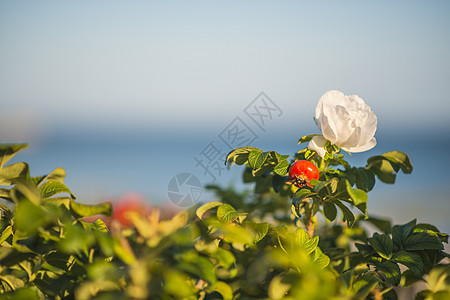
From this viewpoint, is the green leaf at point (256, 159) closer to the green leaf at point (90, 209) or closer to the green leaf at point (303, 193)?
the green leaf at point (303, 193)

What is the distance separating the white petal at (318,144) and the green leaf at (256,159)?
0.51 ft

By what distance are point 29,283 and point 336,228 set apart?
92 centimetres

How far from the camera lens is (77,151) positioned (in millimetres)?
29969

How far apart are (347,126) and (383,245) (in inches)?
12.1

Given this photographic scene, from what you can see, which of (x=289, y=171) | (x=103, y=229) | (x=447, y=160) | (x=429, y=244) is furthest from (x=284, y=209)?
(x=447, y=160)

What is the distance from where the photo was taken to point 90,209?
0.67 metres

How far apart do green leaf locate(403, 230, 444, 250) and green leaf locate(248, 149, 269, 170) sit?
1.27 ft

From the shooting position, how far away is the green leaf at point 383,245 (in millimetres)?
893

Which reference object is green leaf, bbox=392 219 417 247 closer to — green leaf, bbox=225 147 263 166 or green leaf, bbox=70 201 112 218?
green leaf, bbox=225 147 263 166

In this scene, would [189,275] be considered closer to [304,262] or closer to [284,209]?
[304,262]

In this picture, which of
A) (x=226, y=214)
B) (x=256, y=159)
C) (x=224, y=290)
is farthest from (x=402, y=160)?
(x=224, y=290)

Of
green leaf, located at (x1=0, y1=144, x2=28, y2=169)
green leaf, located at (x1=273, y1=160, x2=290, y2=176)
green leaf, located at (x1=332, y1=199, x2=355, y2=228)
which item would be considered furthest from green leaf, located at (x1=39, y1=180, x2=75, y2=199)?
green leaf, located at (x1=332, y1=199, x2=355, y2=228)

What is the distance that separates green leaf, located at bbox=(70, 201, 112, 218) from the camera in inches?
25.8

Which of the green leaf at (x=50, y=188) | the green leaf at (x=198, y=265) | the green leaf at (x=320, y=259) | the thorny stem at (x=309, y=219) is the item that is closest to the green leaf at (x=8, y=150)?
the green leaf at (x=50, y=188)
